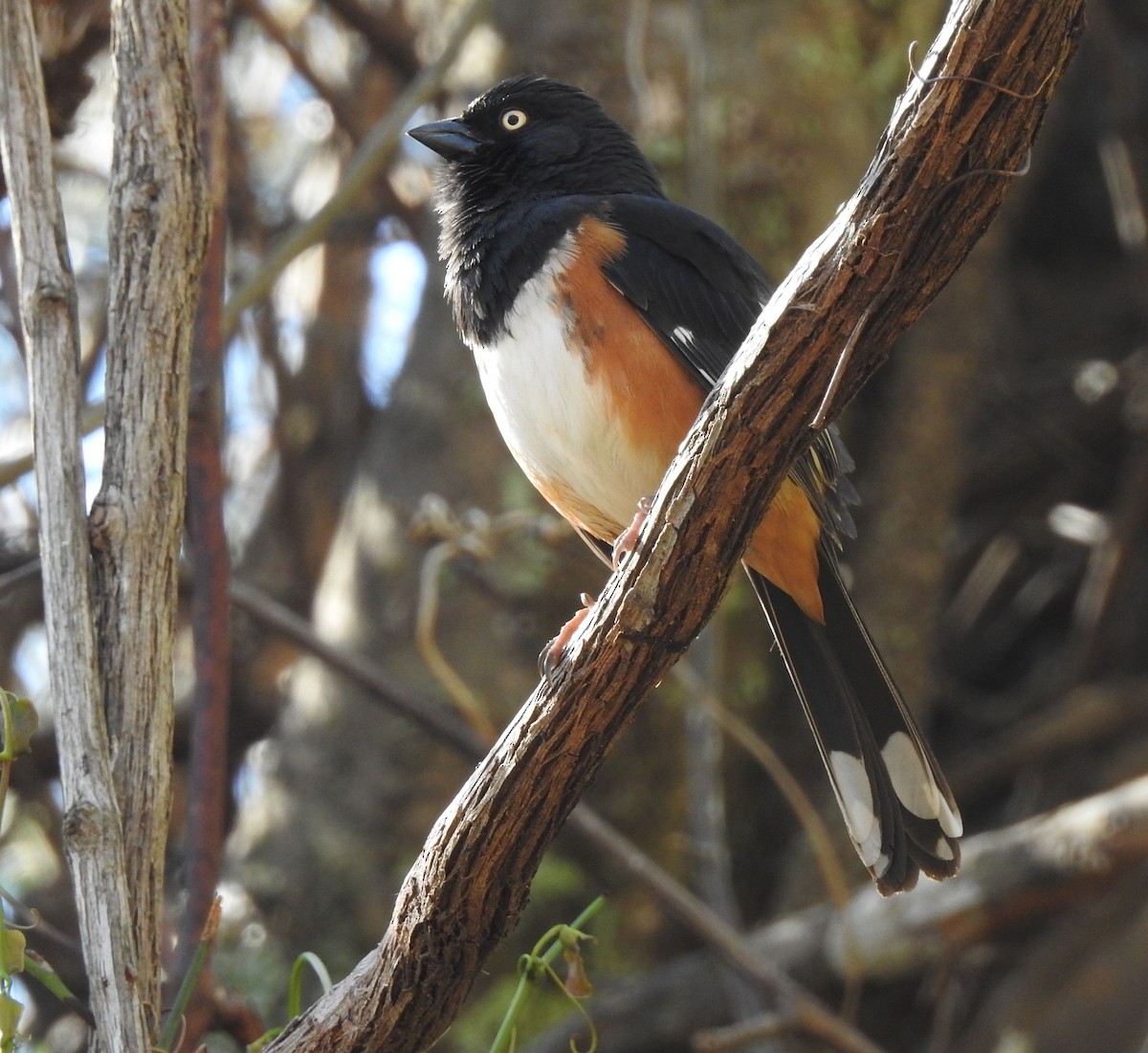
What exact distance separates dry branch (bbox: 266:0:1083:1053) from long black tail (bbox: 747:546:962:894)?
816 millimetres

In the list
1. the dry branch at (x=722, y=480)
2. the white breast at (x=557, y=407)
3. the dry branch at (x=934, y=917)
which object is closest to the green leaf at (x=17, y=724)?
the dry branch at (x=722, y=480)

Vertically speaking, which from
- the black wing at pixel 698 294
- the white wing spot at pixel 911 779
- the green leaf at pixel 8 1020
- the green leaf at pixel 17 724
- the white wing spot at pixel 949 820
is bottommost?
the white wing spot at pixel 949 820

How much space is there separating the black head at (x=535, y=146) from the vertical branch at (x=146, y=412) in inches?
40.9

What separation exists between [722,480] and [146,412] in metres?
0.75

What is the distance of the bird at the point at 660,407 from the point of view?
260 centimetres

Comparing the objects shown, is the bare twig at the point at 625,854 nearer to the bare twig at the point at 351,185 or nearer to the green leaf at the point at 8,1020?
the bare twig at the point at 351,185

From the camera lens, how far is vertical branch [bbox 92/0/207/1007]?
186 centimetres

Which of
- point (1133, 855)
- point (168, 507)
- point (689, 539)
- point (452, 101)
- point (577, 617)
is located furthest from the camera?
point (452, 101)

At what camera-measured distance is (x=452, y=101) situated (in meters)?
4.86

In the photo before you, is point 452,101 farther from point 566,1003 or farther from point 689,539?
point 689,539

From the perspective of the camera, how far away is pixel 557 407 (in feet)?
8.86

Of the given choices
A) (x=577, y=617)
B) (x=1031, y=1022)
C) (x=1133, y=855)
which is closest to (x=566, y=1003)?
(x=1031, y=1022)

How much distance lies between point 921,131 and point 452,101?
3.43 metres

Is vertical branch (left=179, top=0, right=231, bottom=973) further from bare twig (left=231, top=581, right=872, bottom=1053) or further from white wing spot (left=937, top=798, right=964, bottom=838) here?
white wing spot (left=937, top=798, right=964, bottom=838)
